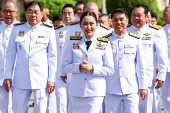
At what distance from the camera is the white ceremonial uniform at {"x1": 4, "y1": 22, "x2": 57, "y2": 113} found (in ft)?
18.5

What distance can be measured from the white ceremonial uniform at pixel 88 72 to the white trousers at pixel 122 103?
0.60 meters

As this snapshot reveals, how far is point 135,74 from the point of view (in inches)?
226

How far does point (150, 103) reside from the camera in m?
6.59

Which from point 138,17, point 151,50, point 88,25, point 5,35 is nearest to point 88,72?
point 88,25

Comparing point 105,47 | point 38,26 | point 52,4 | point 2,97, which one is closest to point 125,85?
point 105,47

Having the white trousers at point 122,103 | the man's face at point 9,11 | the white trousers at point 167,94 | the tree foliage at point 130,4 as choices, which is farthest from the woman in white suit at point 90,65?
the tree foliage at point 130,4

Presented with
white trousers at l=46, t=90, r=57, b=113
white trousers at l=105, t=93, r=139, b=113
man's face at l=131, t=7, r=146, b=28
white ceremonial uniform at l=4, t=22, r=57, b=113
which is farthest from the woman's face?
white trousers at l=46, t=90, r=57, b=113

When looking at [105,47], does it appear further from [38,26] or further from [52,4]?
[52,4]

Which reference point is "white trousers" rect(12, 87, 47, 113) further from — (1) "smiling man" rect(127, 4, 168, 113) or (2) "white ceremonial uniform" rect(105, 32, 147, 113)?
(1) "smiling man" rect(127, 4, 168, 113)

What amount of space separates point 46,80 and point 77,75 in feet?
2.82

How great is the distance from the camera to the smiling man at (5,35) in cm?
650

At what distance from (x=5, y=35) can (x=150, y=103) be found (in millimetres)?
2771

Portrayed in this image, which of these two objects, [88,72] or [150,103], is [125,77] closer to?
[88,72]

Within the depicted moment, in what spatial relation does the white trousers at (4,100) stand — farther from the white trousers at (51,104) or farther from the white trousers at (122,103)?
the white trousers at (122,103)
